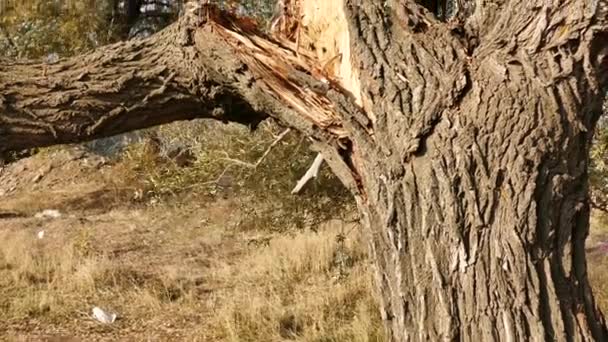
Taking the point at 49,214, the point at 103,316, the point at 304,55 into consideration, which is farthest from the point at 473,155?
the point at 49,214

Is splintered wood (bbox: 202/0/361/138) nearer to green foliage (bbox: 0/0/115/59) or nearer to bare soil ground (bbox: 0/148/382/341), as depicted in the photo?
bare soil ground (bbox: 0/148/382/341)

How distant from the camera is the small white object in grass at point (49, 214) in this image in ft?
42.9

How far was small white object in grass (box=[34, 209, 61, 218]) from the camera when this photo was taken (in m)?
13.1

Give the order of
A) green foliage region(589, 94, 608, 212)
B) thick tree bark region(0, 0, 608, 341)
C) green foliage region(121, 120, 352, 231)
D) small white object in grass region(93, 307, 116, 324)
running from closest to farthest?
1. thick tree bark region(0, 0, 608, 341)
2. green foliage region(589, 94, 608, 212)
3. green foliage region(121, 120, 352, 231)
4. small white object in grass region(93, 307, 116, 324)

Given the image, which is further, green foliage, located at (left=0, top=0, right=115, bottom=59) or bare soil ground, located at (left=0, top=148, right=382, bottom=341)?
green foliage, located at (left=0, top=0, right=115, bottom=59)

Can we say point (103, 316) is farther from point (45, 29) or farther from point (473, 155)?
point (473, 155)

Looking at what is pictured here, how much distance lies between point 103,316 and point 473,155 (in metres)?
5.76

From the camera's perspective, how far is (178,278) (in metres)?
9.36

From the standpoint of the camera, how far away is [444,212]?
2715mm

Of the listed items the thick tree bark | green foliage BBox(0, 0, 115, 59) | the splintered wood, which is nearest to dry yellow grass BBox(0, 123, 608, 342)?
green foliage BBox(0, 0, 115, 59)

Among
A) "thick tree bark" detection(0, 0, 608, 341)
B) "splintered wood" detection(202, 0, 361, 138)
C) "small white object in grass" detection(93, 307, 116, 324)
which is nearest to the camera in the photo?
"thick tree bark" detection(0, 0, 608, 341)

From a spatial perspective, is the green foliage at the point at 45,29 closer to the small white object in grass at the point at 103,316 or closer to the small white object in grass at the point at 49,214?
the small white object in grass at the point at 49,214

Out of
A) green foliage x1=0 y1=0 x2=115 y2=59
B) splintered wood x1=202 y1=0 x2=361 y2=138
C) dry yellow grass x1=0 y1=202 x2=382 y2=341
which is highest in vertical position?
green foliage x1=0 y1=0 x2=115 y2=59

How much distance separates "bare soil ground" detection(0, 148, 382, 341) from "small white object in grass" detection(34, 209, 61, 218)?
0.27 feet
